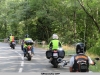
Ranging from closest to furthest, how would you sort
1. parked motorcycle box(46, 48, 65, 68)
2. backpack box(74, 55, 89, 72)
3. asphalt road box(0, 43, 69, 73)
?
backpack box(74, 55, 89, 72) → asphalt road box(0, 43, 69, 73) → parked motorcycle box(46, 48, 65, 68)

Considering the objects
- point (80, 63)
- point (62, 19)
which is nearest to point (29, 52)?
point (80, 63)

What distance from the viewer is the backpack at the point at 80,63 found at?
8819mm

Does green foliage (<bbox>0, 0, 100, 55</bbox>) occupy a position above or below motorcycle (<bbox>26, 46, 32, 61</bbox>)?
above

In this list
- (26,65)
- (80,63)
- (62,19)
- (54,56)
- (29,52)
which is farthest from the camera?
(62,19)

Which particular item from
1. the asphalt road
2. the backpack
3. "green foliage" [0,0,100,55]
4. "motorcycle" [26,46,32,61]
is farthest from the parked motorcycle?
"green foliage" [0,0,100,55]

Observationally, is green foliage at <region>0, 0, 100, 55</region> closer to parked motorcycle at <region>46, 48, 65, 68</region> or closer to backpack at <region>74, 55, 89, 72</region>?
parked motorcycle at <region>46, 48, 65, 68</region>

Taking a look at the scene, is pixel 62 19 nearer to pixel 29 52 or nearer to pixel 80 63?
pixel 29 52

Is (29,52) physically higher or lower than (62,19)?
lower

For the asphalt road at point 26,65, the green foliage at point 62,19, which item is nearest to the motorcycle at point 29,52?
the asphalt road at point 26,65

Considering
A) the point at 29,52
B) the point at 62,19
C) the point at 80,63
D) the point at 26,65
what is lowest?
the point at 26,65

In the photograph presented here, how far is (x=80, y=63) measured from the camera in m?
8.84

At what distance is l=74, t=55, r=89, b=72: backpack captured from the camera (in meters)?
8.82

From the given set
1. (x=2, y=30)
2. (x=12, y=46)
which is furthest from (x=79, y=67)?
(x=2, y=30)

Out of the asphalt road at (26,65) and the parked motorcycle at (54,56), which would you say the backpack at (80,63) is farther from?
the parked motorcycle at (54,56)
